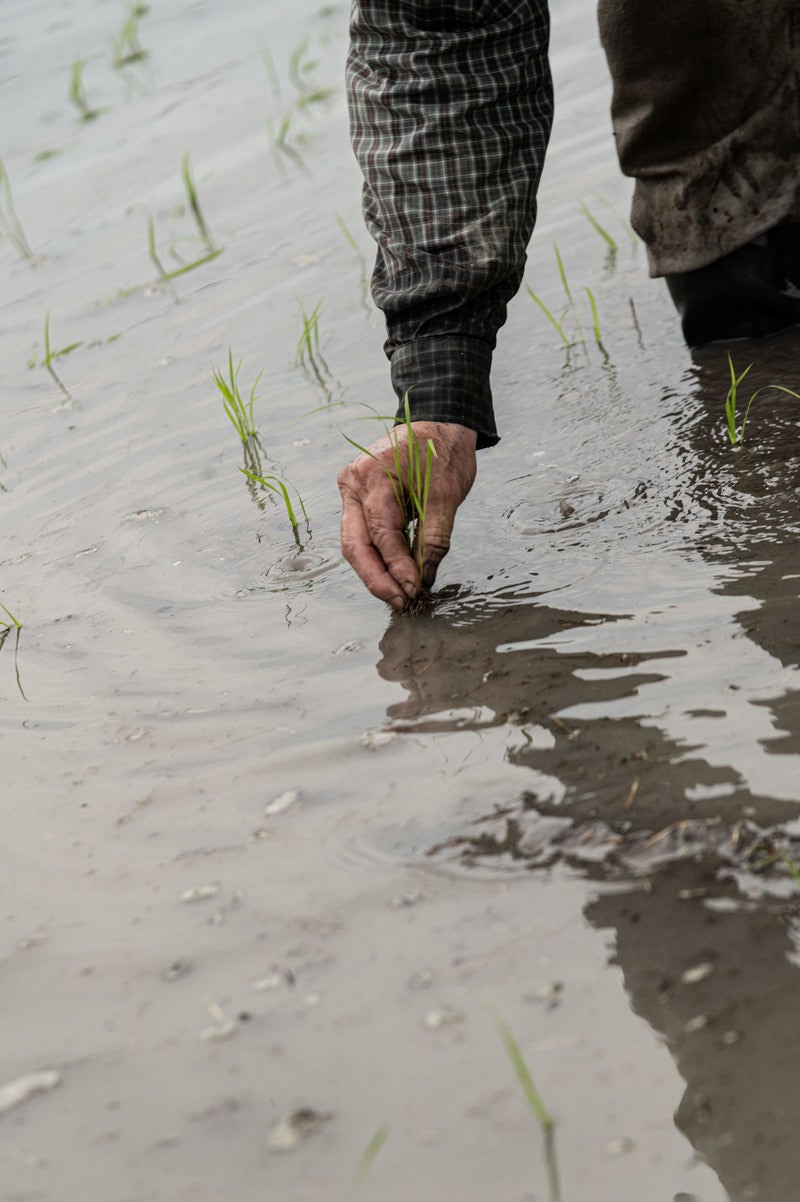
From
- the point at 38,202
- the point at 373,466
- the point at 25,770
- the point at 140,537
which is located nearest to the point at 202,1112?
the point at 25,770

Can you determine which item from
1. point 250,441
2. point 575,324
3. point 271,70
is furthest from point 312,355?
point 271,70

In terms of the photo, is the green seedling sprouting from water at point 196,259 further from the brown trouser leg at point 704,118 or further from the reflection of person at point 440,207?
the reflection of person at point 440,207

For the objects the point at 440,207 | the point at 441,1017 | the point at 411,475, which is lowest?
the point at 441,1017

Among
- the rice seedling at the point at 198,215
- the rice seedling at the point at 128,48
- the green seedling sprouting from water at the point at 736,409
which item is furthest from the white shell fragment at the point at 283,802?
the rice seedling at the point at 128,48

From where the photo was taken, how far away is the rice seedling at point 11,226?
507 cm

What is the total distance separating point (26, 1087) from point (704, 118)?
8.17ft

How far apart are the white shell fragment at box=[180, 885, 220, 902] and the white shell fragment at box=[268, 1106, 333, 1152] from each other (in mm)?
394

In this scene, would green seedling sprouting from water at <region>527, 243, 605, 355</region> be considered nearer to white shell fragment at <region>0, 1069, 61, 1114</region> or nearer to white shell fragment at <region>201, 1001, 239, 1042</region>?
white shell fragment at <region>201, 1001, 239, 1042</region>

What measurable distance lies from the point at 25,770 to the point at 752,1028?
3.98ft

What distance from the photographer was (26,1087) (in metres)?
1.38

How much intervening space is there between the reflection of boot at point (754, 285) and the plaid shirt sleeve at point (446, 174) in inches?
32.7

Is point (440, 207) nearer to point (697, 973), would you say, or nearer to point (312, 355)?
point (312, 355)

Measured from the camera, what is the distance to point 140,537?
2.72m

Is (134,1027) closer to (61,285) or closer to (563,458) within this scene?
(563,458)
